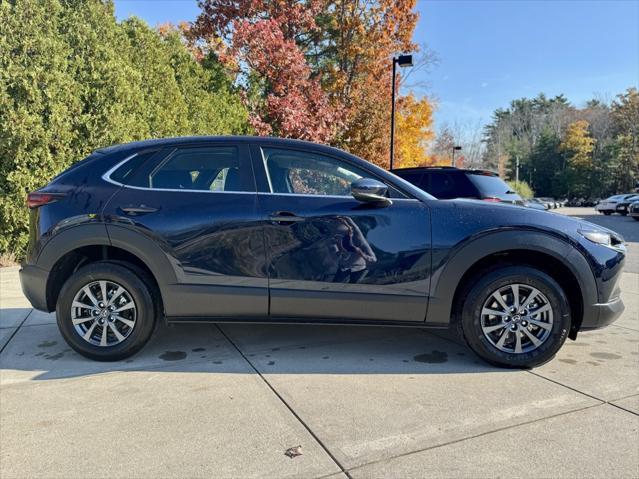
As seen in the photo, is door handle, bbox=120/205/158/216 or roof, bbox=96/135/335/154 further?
roof, bbox=96/135/335/154

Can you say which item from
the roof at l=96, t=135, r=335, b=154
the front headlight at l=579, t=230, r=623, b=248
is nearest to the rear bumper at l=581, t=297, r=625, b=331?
the front headlight at l=579, t=230, r=623, b=248

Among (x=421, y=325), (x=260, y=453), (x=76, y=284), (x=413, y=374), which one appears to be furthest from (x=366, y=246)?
(x=76, y=284)

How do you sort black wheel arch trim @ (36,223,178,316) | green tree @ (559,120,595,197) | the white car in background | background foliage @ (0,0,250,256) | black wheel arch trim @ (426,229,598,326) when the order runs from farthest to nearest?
1. green tree @ (559,120,595,197)
2. the white car in background
3. background foliage @ (0,0,250,256)
4. black wheel arch trim @ (36,223,178,316)
5. black wheel arch trim @ (426,229,598,326)

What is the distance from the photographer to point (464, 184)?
25.5 feet

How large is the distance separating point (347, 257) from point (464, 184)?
487cm

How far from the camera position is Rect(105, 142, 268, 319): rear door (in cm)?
357

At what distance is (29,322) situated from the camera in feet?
16.2

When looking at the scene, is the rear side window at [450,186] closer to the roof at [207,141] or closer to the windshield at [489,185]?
the windshield at [489,185]

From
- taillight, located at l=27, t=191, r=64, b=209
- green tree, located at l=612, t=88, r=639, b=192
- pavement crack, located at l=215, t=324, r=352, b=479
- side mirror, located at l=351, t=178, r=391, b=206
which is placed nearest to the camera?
pavement crack, located at l=215, t=324, r=352, b=479

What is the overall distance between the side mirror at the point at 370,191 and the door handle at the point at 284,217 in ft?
1.51

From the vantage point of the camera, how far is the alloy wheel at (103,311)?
12.1 ft

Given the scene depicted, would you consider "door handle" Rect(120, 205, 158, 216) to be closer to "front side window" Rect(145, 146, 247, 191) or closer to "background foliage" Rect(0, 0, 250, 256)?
"front side window" Rect(145, 146, 247, 191)

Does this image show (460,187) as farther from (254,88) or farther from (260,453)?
(254,88)

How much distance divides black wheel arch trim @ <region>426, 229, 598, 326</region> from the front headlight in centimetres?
18
